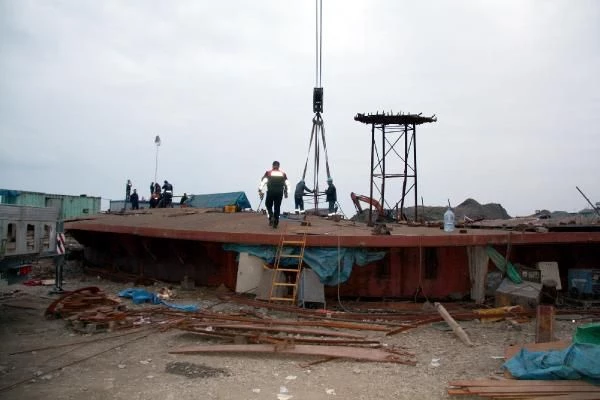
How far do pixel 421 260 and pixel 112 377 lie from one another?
20.1 ft

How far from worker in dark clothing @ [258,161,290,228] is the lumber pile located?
643 centimetres

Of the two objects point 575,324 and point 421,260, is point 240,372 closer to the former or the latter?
point 421,260

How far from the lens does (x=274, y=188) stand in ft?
37.3

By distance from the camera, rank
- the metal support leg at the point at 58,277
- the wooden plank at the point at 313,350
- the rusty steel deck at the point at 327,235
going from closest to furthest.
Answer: the wooden plank at the point at 313,350 < the rusty steel deck at the point at 327,235 < the metal support leg at the point at 58,277

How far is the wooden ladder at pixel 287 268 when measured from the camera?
10.0 m

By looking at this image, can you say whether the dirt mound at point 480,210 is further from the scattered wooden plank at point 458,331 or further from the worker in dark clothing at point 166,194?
the scattered wooden plank at point 458,331

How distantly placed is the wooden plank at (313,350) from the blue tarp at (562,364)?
4.46ft

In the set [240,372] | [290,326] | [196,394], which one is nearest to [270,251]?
[290,326]

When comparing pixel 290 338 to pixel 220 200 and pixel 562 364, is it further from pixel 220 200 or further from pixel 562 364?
pixel 220 200

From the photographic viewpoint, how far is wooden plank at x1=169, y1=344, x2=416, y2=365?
22.1 ft

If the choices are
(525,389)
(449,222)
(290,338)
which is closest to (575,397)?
(525,389)

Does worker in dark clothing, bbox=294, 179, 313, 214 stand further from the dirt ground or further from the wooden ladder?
the dirt ground

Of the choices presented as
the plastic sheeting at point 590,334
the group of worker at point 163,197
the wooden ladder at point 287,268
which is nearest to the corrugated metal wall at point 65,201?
the group of worker at point 163,197

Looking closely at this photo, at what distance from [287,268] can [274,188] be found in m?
1.86
